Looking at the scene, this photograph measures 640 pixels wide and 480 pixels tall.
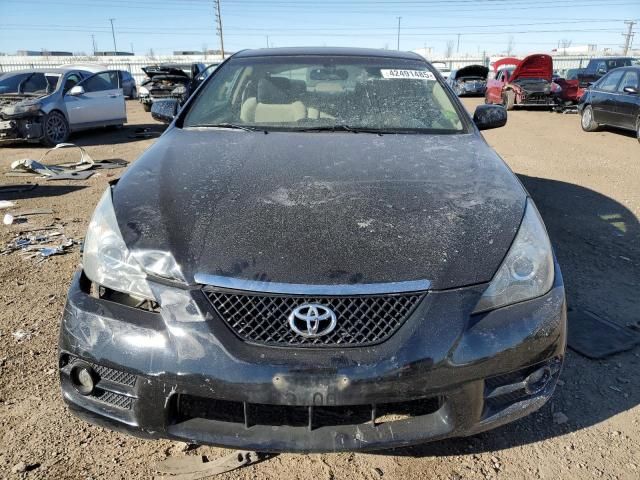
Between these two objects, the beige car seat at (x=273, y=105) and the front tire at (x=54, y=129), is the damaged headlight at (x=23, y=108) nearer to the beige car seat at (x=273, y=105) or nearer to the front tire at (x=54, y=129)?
the front tire at (x=54, y=129)

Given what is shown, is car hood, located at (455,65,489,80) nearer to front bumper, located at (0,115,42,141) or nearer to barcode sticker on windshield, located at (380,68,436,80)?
front bumper, located at (0,115,42,141)

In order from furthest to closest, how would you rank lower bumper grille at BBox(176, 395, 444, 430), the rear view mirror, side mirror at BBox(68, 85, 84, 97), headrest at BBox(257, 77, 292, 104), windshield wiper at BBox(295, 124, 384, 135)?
side mirror at BBox(68, 85, 84, 97), the rear view mirror, headrest at BBox(257, 77, 292, 104), windshield wiper at BBox(295, 124, 384, 135), lower bumper grille at BBox(176, 395, 444, 430)

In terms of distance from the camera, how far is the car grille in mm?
1548

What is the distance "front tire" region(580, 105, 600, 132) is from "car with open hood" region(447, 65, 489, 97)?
12.5 metres

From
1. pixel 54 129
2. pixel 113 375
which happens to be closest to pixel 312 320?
pixel 113 375

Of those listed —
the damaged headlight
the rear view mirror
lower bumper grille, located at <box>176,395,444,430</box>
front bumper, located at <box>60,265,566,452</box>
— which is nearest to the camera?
front bumper, located at <box>60,265,566,452</box>

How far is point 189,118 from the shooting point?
3.03 m

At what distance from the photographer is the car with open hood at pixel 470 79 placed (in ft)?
76.6

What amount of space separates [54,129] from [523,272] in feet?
32.2

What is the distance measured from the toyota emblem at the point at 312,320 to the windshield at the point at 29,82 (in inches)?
397

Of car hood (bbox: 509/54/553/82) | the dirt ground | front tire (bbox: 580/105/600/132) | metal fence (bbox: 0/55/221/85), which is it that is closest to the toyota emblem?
the dirt ground

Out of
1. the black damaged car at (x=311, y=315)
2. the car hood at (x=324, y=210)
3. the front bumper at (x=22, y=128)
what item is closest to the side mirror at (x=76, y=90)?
the front bumper at (x=22, y=128)

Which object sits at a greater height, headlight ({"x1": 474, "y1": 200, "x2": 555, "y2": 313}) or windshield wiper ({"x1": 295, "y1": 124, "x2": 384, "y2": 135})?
windshield wiper ({"x1": 295, "y1": 124, "x2": 384, "y2": 135})

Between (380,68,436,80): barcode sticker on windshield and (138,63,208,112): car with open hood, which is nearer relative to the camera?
(380,68,436,80): barcode sticker on windshield
